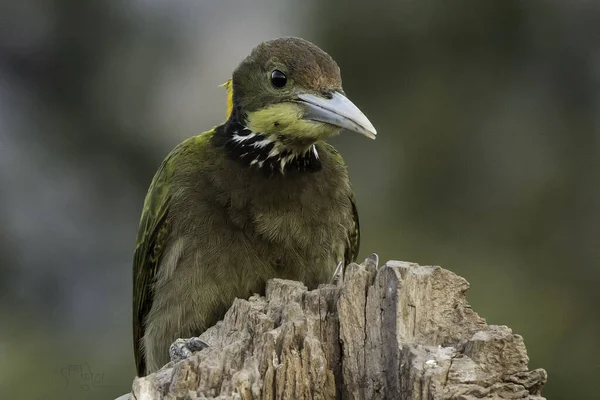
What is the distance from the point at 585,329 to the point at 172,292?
14.2 ft

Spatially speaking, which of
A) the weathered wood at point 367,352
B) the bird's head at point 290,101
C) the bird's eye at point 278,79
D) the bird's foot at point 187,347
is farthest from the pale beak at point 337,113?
the bird's foot at point 187,347

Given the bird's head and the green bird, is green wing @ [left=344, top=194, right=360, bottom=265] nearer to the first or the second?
the green bird

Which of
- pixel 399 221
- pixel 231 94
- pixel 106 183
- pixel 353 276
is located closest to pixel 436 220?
pixel 399 221

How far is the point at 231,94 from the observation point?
413 cm

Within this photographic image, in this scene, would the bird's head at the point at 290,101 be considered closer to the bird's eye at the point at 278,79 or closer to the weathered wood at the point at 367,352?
the bird's eye at the point at 278,79

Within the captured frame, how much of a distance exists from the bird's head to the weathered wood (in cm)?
79

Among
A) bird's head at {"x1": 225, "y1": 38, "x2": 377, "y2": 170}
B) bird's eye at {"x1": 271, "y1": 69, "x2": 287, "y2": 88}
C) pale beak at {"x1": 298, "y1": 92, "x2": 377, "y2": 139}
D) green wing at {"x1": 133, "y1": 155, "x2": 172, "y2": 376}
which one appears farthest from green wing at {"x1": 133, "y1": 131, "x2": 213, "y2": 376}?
pale beak at {"x1": 298, "y1": 92, "x2": 377, "y2": 139}

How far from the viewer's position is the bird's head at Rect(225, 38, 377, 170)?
3404mm

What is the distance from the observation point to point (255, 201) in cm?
365

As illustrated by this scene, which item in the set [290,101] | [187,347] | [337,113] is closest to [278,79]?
[290,101]

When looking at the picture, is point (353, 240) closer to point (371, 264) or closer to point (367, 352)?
point (371, 264)

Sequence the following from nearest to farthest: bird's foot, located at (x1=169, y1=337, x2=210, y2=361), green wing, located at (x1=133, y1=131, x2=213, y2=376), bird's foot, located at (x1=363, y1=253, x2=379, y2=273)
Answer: bird's foot, located at (x1=363, y1=253, x2=379, y2=273)
bird's foot, located at (x1=169, y1=337, x2=210, y2=361)
green wing, located at (x1=133, y1=131, x2=213, y2=376)

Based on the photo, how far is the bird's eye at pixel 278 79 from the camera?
3570mm

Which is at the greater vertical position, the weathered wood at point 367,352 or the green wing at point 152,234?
the green wing at point 152,234
